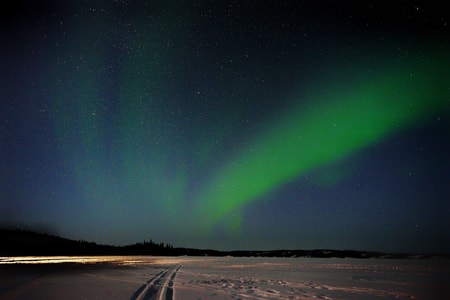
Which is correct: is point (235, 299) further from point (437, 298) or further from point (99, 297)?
point (437, 298)

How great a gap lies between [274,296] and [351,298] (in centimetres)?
349

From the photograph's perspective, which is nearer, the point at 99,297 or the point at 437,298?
the point at 99,297

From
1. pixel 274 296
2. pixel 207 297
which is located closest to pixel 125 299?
pixel 207 297

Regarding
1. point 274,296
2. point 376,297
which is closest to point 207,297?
point 274,296

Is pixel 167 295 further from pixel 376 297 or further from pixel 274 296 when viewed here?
pixel 376 297

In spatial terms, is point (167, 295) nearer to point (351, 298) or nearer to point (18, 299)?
point (18, 299)

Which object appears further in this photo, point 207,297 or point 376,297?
point 376,297

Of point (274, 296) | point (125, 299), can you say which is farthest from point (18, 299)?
point (274, 296)

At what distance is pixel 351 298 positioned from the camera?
21.0 metres

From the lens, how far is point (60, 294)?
19.9 m

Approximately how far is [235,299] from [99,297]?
538cm

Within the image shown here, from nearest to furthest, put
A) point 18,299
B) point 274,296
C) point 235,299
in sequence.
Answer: point 18,299, point 235,299, point 274,296

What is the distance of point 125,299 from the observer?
17.8 metres

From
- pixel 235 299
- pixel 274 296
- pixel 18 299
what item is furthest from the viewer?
pixel 274 296
